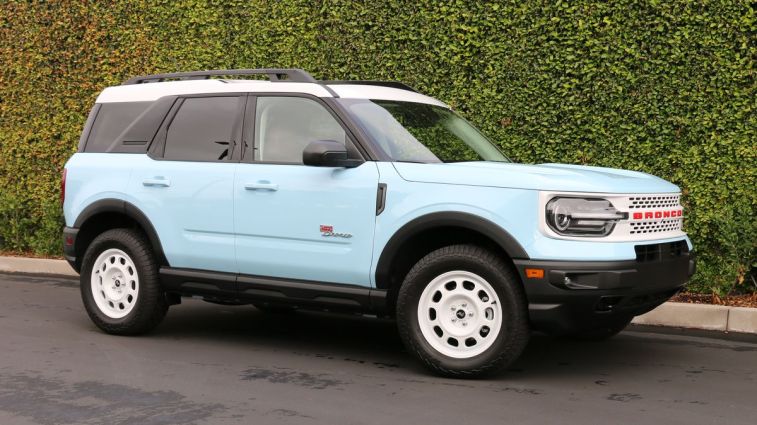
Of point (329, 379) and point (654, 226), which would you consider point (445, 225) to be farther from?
point (654, 226)

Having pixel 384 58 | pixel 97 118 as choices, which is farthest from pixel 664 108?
pixel 97 118

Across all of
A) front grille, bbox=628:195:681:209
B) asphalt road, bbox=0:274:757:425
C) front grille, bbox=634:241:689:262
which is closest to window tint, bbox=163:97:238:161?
asphalt road, bbox=0:274:757:425

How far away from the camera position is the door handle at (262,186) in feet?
23.4

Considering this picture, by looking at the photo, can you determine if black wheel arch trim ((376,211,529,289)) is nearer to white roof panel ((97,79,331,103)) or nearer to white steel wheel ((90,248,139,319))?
white roof panel ((97,79,331,103))

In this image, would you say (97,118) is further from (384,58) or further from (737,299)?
(737,299)

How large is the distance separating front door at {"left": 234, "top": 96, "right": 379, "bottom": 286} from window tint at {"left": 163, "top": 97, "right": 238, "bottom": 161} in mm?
197

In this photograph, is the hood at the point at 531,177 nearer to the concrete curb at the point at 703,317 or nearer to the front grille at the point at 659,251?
the front grille at the point at 659,251

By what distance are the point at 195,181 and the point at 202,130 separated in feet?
1.41

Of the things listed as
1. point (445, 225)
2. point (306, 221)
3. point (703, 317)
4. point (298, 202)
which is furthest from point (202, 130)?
point (703, 317)

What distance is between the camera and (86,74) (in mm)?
12758

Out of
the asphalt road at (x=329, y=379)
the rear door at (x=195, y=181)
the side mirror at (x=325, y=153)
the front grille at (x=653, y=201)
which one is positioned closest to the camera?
the asphalt road at (x=329, y=379)

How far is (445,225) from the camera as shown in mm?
6461

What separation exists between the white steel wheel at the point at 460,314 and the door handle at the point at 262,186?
4.37 feet

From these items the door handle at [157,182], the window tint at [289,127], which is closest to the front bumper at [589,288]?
the window tint at [289,127]
